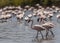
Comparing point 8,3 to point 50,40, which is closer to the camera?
point 50,40

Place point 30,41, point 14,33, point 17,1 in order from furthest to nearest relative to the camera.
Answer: point 17,1, point 14,33, point 30,41

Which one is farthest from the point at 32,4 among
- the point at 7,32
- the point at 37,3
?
the point at 7,32

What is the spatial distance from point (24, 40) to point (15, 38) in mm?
714

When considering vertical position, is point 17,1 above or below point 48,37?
above

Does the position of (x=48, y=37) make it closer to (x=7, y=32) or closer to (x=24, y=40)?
(x=24, y=40)

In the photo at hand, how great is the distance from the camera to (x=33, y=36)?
15.2 meters

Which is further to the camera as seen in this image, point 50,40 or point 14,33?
point 14,33

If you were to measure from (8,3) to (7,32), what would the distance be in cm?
2053

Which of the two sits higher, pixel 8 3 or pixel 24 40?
pixel 8 3

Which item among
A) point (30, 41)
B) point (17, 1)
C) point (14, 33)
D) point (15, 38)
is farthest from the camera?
point (17, 1)

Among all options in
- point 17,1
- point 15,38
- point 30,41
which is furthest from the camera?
point 17,1

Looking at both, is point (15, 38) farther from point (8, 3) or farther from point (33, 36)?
point (8, 3)

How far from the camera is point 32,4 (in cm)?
3809

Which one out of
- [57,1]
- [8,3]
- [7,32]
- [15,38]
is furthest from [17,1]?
[15,38]
